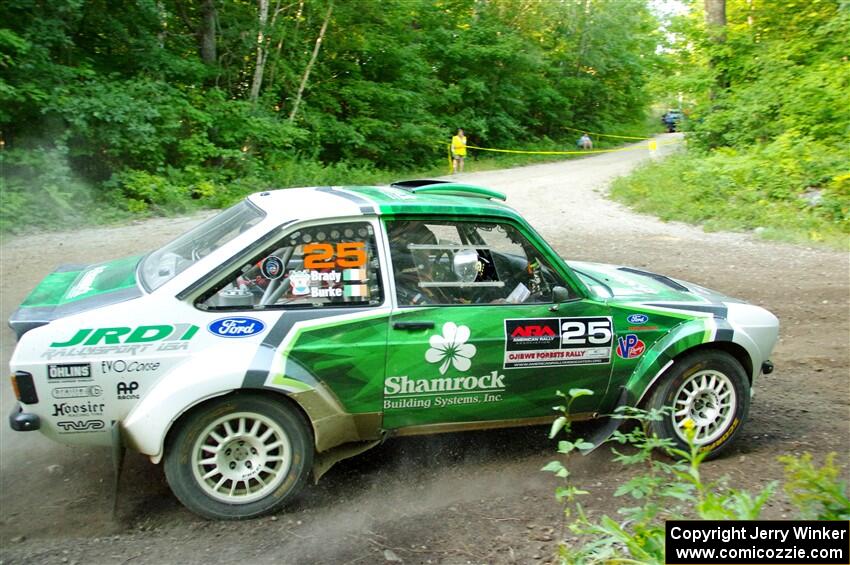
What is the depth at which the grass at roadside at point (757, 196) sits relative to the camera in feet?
45.0

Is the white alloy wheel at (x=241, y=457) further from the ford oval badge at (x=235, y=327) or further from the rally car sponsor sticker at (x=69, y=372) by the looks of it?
the rally car sponsor sticker at (x=69, y=372)

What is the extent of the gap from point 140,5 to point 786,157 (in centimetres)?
1436

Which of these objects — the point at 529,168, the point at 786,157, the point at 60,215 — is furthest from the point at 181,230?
the point at 529,168

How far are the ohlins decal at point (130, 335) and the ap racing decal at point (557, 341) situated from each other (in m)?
1.85

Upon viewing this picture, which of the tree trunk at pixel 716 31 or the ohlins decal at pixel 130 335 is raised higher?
the tree trunk at pixel 716 31

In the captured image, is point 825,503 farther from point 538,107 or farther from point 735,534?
point 538,107

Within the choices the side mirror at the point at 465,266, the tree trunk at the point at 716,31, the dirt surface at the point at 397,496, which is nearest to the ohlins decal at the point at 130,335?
the dirt surface at the point at 397,496

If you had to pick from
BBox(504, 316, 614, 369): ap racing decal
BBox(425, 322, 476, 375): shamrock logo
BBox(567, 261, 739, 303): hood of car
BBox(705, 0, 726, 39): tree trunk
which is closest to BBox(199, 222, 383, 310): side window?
BBox(425, 322, 476, 375): shamrock logo

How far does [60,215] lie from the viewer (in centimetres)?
1306

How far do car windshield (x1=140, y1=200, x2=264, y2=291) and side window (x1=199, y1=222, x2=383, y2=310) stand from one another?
0.28 meters

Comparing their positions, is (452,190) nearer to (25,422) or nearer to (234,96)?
(25,422)

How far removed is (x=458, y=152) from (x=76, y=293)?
20640 mm

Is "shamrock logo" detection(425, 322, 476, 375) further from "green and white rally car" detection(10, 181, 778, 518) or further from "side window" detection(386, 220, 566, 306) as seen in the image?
"side window" detection(386, 220, 566, 306)

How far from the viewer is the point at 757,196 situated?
1533 centimetres
